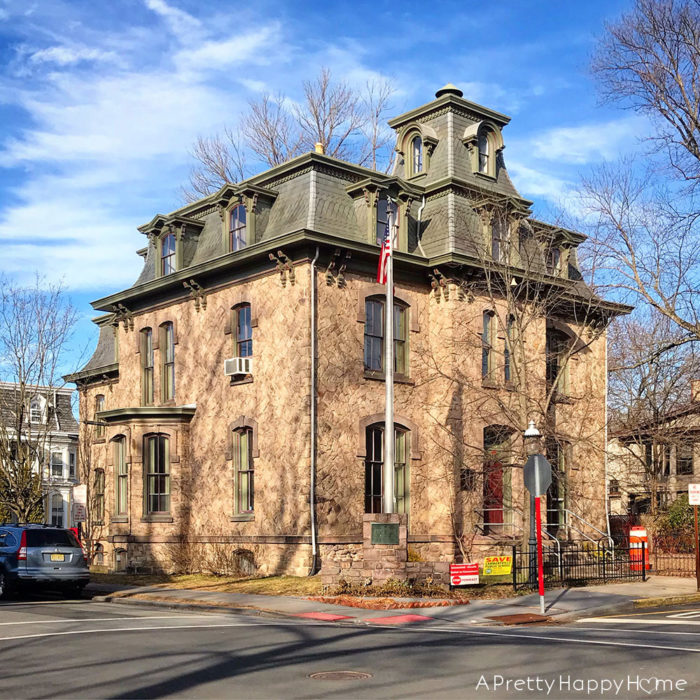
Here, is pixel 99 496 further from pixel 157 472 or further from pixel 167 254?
pixel 167 254

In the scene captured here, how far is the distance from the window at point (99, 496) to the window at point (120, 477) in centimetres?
417

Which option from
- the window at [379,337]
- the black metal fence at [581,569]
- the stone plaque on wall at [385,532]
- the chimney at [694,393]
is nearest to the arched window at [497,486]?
the black metal fence at [581,569]

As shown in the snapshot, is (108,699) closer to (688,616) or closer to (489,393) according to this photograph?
(688,616)

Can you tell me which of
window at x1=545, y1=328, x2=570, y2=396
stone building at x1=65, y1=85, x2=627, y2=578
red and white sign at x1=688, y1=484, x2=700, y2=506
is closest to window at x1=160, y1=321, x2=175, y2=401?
stone building at x1=65, y1=85, x2=627, y2=578

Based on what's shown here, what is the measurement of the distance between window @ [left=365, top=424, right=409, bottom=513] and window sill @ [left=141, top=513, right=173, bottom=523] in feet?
21.5

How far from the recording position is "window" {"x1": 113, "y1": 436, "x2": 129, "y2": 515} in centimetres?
3212

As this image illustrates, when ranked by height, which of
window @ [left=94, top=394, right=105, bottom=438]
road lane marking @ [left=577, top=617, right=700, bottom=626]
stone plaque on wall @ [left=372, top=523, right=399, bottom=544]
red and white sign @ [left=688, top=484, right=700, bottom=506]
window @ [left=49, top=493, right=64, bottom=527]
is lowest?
window @ [left=49, top=493, right=64, bottom=527]

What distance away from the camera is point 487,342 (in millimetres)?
30406

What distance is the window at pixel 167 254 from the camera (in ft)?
107

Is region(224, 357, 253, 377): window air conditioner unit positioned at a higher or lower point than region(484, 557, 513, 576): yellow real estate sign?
higher

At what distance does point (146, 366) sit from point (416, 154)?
39.2ft

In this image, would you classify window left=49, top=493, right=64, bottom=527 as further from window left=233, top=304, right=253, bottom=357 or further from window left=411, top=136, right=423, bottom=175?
window left=411, top=136, right=423, bottom=175

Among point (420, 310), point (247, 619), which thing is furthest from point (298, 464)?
point (247, 619)

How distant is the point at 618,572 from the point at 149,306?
17888mm
